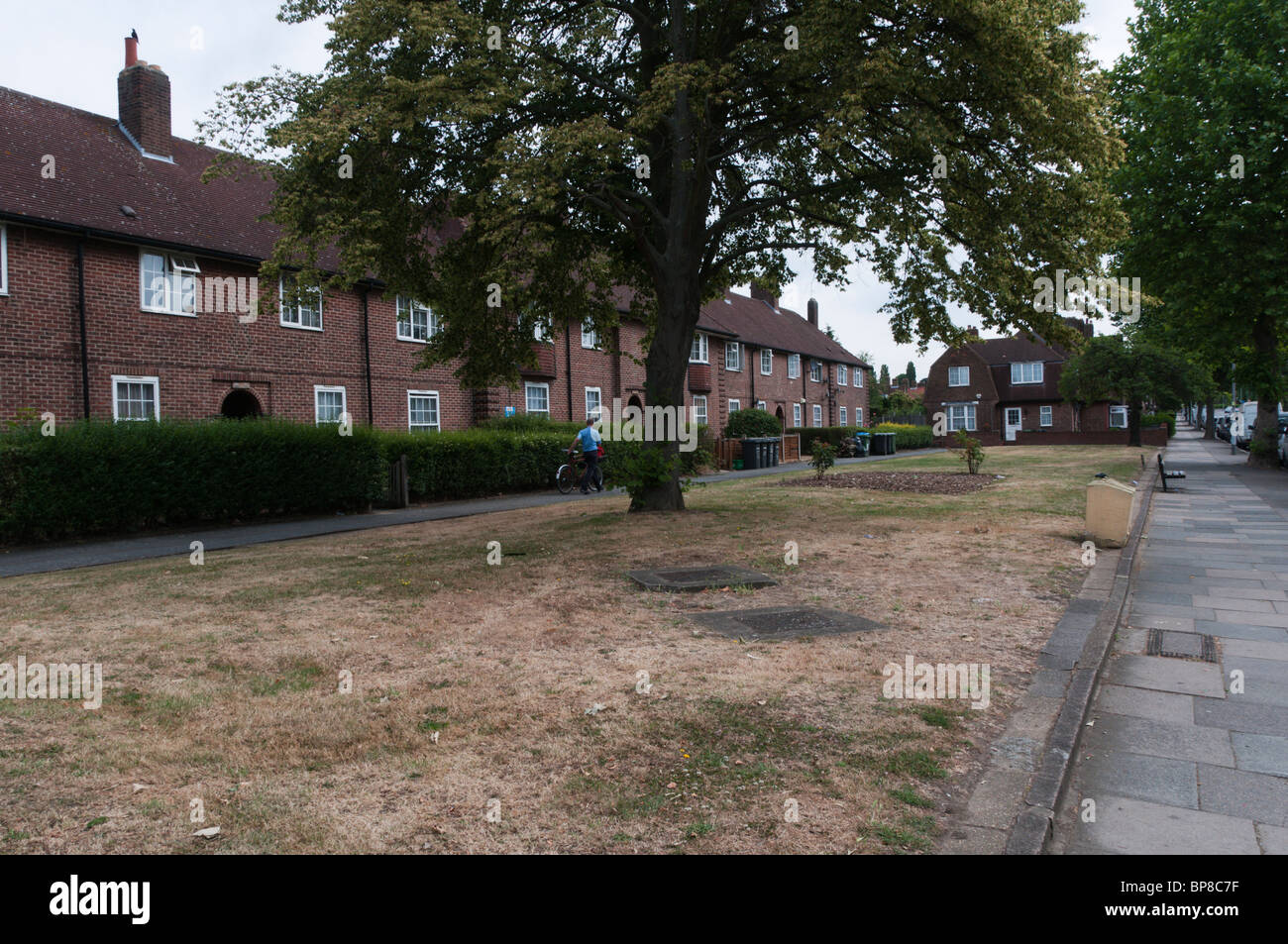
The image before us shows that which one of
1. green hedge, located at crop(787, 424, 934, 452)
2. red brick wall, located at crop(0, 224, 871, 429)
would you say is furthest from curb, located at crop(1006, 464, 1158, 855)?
green hedge, located at crop(787, 424, 934, 452)

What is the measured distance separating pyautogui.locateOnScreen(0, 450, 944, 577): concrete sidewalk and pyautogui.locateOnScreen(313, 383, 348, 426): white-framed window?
514 centimetres

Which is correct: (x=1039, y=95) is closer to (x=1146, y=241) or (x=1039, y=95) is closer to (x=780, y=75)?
(x=780, y=75)

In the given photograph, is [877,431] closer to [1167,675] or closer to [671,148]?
[671,148]

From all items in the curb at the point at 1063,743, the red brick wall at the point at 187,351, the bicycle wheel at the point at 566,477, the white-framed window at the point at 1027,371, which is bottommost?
the curb at the point at 1063,743

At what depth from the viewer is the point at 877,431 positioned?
45312 mm

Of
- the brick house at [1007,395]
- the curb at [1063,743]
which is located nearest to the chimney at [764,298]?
the brick house at [1007,395]

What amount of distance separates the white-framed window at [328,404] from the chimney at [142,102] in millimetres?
7227

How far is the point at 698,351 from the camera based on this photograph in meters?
36.4

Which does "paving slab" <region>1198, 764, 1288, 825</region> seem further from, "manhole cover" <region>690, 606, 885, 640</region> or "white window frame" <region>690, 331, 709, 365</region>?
"white window frame" <region>690, 331, 709, 365</region>

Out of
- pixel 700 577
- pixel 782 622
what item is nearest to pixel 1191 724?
pixel 782 622

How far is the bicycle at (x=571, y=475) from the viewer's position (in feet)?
69.9

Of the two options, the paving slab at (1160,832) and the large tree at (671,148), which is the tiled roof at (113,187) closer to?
the large tree at (671,148)

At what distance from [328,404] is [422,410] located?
10.4 ft

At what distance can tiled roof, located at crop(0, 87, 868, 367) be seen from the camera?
55.0ft
